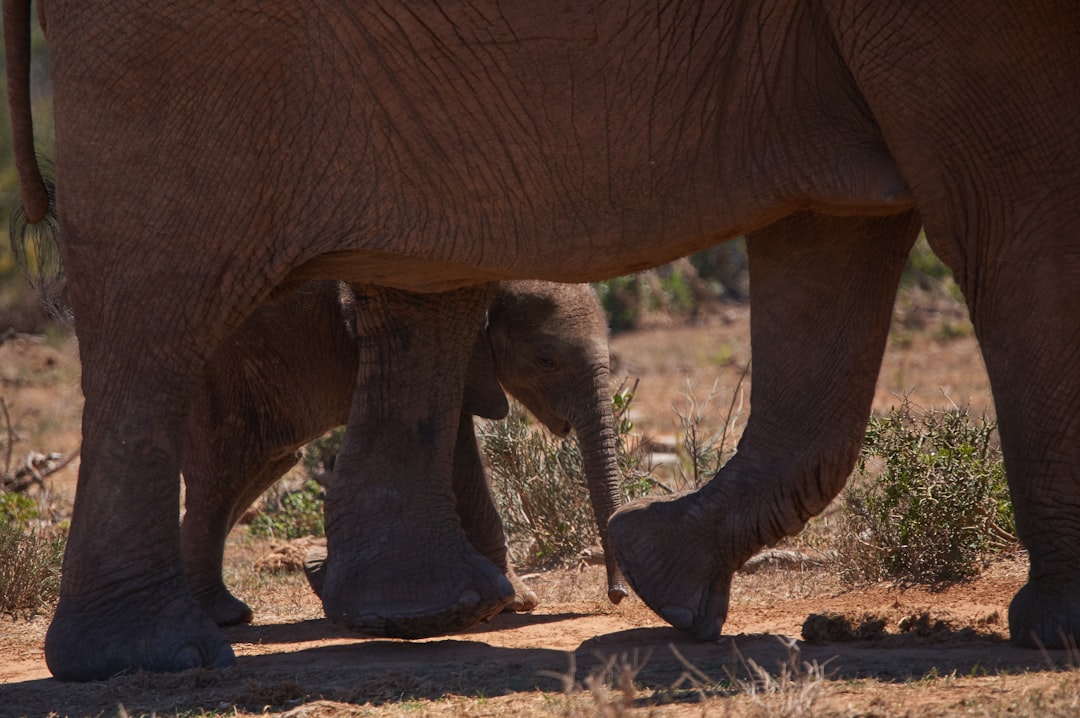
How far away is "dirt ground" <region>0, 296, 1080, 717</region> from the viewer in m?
3.75

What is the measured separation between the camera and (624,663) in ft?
12.6

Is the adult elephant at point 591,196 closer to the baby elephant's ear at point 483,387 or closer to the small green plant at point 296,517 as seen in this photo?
the baby elephant's ear at point 483,387

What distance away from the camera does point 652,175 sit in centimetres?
472

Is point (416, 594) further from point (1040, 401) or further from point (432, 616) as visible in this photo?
point (1040, 401)

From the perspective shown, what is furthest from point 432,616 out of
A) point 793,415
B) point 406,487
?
point 793,415

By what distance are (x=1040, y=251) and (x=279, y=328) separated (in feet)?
11.0

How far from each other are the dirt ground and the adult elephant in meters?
0.26

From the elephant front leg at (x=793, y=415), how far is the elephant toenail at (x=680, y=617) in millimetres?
51

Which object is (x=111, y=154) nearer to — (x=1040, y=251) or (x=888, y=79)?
(x=888, y=79)

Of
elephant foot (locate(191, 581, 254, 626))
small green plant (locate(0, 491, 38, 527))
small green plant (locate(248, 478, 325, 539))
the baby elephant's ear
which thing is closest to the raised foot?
elephant foot (locate(191, 581, 254, 626))

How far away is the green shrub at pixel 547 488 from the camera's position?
7434 mm

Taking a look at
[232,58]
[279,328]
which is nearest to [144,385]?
[232,58]

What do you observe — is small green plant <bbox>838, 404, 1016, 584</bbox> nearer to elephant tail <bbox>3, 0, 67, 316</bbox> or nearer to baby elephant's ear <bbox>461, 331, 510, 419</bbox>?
baby elephant's ear <bbox>461, 331, 510, 419</bbox>

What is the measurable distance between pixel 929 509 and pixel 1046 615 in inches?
62.8
